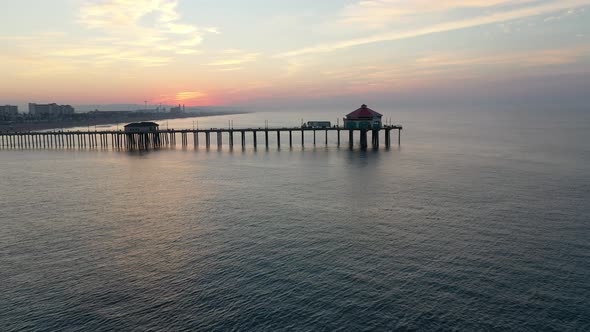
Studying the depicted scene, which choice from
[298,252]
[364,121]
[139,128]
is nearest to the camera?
→ [298,252]

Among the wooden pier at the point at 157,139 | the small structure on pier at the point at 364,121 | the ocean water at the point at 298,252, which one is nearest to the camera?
the ocean water at the point at 298,252

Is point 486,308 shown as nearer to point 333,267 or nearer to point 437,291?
point 437,291

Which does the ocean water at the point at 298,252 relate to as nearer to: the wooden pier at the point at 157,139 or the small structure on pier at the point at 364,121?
the small structure on pier at the point at 364,121

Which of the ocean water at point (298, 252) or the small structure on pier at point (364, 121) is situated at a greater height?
the small structure on pier at point (364, 121)

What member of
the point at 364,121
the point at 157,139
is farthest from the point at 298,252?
the point at 157,139

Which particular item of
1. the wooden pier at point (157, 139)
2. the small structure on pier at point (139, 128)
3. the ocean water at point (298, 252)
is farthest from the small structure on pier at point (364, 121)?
the small structure on pier at point (139, 128)

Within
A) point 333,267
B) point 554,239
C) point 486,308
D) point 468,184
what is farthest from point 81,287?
point 468,184

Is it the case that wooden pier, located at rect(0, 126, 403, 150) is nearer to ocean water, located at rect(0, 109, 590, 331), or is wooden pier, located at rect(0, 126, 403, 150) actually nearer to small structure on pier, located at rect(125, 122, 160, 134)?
small structure on pier, located at rect(125, 122, 160, 134)

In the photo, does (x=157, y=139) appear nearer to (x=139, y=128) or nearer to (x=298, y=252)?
(x=139, y=128)
